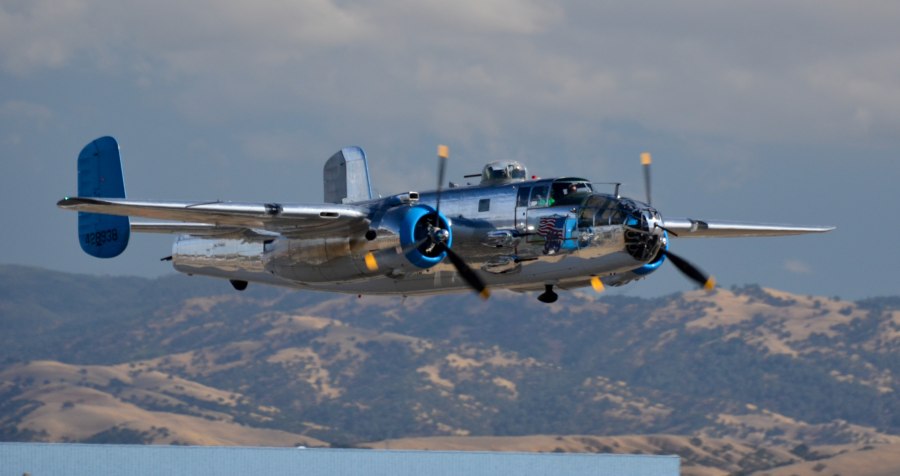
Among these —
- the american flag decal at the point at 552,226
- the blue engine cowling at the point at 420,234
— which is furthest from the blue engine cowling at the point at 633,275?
the blue engine cowling at the point at 420,234

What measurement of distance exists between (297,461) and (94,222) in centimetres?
3410

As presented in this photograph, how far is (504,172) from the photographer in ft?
176

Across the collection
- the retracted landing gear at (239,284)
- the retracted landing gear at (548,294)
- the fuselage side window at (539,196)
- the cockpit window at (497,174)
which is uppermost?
the cockpit window at (497,174)

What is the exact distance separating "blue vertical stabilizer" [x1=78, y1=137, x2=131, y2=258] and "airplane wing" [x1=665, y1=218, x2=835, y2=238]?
2117 centimetres

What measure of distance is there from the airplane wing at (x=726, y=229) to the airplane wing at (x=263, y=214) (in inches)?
552

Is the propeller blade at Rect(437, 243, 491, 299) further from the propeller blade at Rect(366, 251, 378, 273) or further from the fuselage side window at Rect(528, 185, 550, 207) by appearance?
the fuselage side window at Rect(528, 185, 550, 207)

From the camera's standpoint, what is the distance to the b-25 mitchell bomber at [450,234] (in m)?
50.8

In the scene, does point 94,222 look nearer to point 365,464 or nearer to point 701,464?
point 365,464

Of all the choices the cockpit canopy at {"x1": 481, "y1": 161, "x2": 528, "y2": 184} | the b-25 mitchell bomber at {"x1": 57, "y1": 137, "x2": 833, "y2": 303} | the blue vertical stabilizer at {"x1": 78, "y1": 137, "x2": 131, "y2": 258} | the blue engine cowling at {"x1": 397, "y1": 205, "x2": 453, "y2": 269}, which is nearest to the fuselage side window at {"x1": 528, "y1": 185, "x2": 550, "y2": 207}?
the b-25 mitchell bomber at {"x1": 57, "y1": 137, "x2": 833, "y2": 303}

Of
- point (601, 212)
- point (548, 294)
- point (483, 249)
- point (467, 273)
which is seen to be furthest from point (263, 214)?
point (601, 212)

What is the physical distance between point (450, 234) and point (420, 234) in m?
1.10

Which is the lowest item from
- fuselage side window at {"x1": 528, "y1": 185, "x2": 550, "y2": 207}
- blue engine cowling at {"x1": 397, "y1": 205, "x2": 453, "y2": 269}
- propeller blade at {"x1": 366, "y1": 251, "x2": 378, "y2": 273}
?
propeller blade at {"x1": 366, "y1": 251, "x2": 378, "y2": 273}

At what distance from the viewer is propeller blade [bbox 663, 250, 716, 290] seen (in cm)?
5581

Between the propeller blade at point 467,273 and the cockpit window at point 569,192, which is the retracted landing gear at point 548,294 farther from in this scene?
the cockpit window at point 569,192
